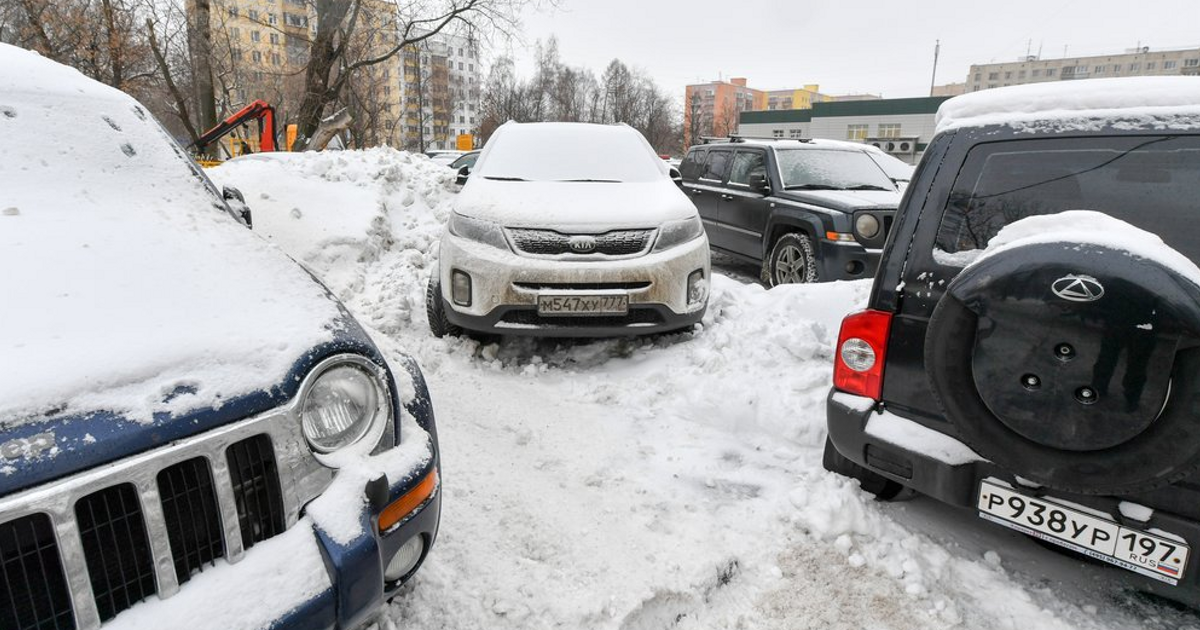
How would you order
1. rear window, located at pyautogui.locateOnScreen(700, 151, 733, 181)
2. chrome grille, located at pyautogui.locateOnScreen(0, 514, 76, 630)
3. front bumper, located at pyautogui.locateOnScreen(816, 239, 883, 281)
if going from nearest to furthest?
chrome grille, located at pyautogui.locateOnScreen(0, 514, 76, 630), front bumper, located at pyautogui.locateOnScreen(816, 239, 883, 281), rear window, located at pyautogui.locateOnScreen(700, 151, 733, 181)

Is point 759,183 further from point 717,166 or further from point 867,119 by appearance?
point 867,119

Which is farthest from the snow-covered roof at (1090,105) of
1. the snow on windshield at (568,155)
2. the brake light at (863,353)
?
the snow on windshield at (568,155)

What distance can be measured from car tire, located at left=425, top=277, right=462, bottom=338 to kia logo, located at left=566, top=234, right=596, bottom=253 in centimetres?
119

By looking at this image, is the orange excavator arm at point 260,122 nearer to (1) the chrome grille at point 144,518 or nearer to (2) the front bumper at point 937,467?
(1) the chrome grille at point 144,518

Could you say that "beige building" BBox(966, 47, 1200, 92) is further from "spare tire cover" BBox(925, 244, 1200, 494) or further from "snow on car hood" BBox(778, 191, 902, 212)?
Answer: "spare tire cover" BBox(925, 244, 1200, 494)

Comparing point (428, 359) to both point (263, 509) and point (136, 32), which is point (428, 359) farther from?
point (136, 32)

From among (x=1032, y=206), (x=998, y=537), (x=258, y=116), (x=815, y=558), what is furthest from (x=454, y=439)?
(x=258, y=116)

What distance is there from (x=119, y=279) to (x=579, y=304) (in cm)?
277

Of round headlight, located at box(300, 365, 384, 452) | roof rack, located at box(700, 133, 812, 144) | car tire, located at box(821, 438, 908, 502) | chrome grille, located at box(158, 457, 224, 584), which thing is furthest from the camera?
roof rack, located at box(700, 133, 812, 144)

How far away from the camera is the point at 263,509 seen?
159cm

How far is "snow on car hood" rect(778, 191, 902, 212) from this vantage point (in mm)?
6426

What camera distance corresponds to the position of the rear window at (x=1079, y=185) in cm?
196

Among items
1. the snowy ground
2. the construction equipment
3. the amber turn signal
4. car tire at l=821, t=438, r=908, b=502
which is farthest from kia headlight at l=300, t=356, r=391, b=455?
the construction equipment

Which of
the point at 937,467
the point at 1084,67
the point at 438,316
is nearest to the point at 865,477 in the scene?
the point at 937,467
